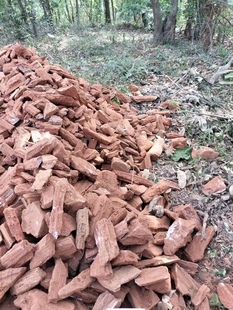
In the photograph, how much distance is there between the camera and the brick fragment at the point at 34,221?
1591mm

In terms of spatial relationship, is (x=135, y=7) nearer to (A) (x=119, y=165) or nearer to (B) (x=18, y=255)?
(A) (x=119, y=165)

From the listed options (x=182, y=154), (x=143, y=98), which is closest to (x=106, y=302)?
(x=182, y=154)

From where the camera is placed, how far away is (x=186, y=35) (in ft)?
21.1

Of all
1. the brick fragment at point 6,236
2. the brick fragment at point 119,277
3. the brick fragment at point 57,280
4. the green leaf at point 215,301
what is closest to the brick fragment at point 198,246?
the green leaf at point 215,301

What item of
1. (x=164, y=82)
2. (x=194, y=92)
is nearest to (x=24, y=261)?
(x=194, y=92)

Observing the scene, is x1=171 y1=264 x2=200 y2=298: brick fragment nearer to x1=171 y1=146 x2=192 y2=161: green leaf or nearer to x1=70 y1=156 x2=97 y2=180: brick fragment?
x1=70 y1=156 x2=97 y2=180: brick fragment

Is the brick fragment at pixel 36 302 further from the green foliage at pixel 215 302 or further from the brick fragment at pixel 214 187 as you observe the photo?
the brick fragment at pixel 214 187

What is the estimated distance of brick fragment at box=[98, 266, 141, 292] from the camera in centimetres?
148

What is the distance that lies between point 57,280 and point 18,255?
235mm

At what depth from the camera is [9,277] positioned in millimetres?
1506

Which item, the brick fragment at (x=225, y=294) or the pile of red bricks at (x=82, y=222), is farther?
the brick fragment at (x=225, y=294)


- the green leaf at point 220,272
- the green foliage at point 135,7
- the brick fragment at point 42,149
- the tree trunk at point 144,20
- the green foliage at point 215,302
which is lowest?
the green foliage at point 215,302

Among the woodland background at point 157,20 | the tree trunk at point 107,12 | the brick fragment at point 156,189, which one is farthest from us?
the tree trunk at point 107,12

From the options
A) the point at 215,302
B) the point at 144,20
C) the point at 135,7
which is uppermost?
the point at 135,7
